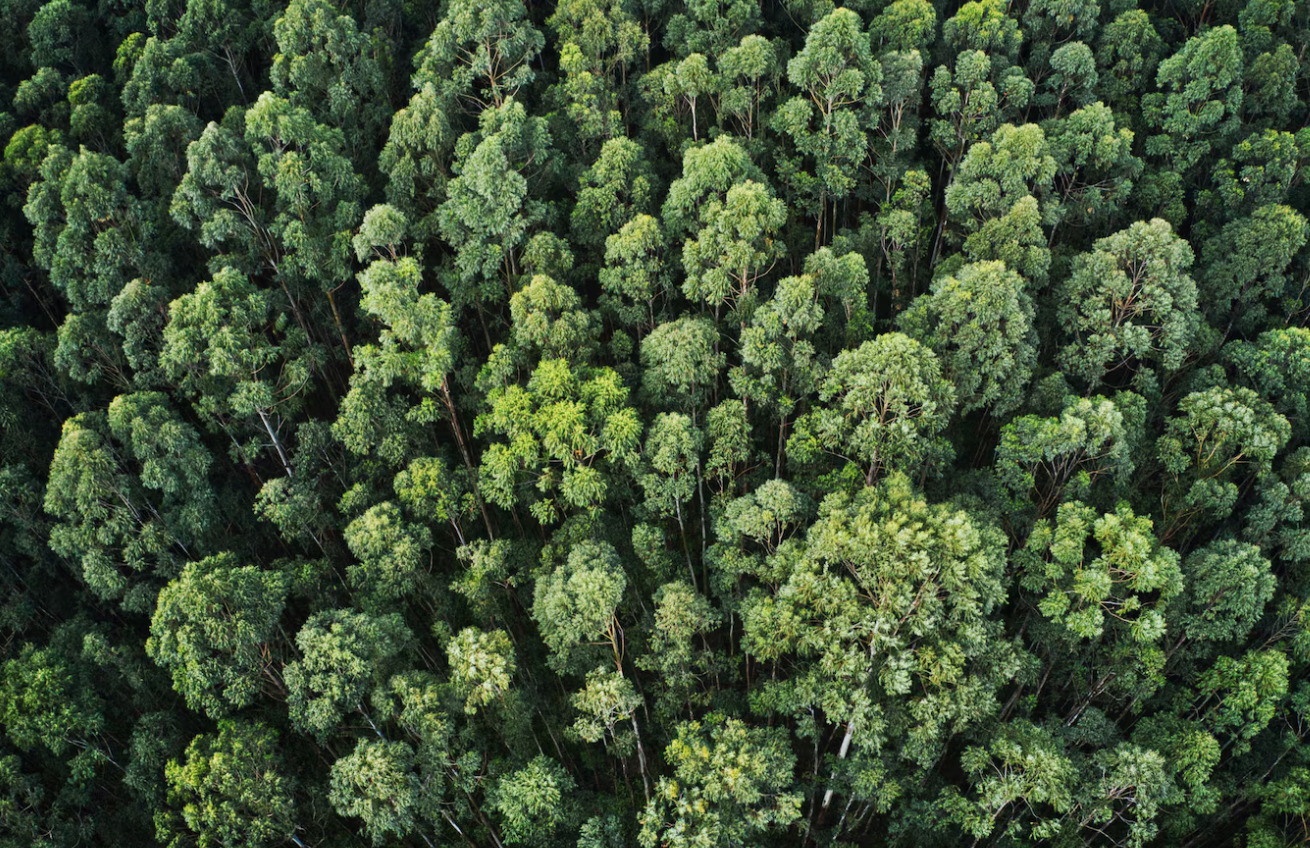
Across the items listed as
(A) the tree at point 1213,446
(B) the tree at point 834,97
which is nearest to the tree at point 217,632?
(B) the tree at point 834,97

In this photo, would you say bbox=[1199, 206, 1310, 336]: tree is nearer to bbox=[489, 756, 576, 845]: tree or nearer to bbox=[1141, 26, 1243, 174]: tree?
bbox=[1141, 26, 1243, 174]: tree

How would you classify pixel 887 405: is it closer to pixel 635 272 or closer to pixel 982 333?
pixel 982 333

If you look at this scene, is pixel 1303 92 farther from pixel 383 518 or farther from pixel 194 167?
pixel 194 167

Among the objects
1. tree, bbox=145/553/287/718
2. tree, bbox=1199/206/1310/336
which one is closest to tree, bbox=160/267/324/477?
tree, bbox=145/553/287/718

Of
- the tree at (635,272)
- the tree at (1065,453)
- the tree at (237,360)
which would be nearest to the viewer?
the tree at (1065,453)

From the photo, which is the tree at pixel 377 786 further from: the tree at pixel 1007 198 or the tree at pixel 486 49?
the tree at pixel 1007 198

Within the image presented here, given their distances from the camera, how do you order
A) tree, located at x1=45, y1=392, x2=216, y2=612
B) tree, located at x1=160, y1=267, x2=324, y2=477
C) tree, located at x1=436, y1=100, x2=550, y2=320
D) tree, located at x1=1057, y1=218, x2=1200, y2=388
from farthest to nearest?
tree, located at x1=436, y1=100, x2=550, y2=320 → tree, located at x1=1057, y1=218, x2=1200, y2=388 → tree, located at x1=160, y1=267, x2=324, y2=477 → tree, located at x1=45, y1=392, x2=216, y2=612
